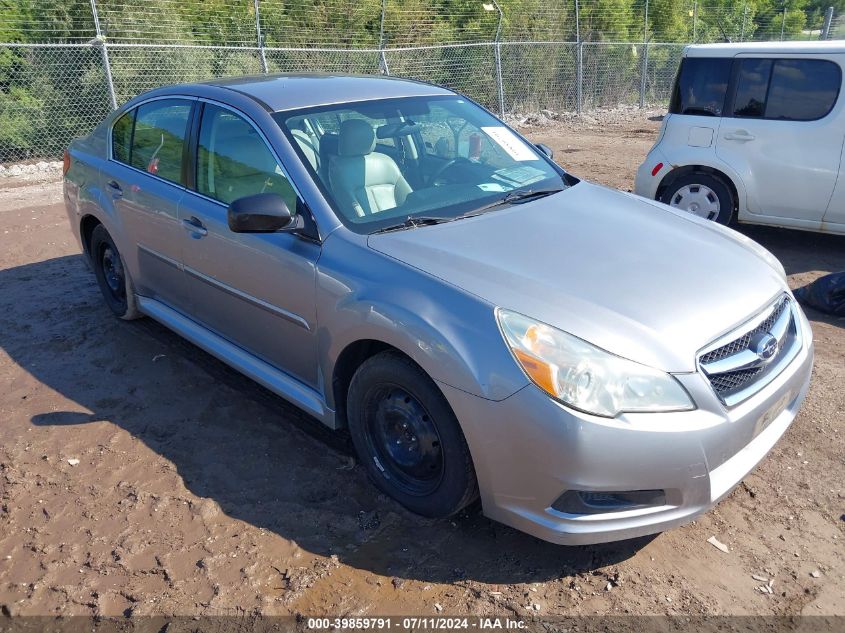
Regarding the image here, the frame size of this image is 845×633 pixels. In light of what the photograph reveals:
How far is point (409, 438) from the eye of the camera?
3.17m

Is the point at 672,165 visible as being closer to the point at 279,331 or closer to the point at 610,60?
the point at 279,331

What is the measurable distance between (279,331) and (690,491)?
79.2 inches

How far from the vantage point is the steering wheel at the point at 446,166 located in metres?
3.81

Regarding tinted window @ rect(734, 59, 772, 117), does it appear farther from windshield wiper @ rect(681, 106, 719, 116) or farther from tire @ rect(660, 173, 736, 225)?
tire @ rect(660, 173, 736, 225)

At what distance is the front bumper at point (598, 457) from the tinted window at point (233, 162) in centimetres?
152

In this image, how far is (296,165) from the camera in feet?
11.7

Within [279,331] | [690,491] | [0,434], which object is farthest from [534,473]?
[0,434]

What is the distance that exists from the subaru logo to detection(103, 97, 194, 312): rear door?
3.01 m

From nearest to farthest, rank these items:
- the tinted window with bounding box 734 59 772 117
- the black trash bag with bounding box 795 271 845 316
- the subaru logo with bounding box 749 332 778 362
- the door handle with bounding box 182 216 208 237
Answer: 1. the subaru logo with bounding box 749 332 778 362
2. the door handle with bounding box 182 216 208 237
3. the black trash bag with bounding box 795 271 845 316
4. the tinted window with bounding box 734 59 772 117

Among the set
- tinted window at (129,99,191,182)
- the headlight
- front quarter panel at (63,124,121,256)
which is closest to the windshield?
tinted window at (129,99,191,182)

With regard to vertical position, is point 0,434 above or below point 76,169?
below

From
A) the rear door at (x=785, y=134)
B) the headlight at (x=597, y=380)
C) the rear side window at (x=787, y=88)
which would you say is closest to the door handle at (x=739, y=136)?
the rear door at (x=785, y=134)

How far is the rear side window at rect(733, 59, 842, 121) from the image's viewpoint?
21.1ft

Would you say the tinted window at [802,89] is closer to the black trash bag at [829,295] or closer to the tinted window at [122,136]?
the black trash bag at [829,295]
